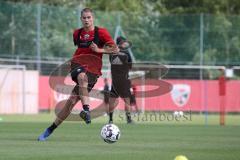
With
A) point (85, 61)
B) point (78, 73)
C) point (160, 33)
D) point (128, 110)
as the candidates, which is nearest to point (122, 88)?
point (128, 110)

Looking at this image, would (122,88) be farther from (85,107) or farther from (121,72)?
(85,107)

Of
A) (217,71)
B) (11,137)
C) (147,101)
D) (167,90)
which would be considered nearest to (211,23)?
(217,71)

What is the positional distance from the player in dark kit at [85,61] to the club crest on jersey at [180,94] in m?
20.6

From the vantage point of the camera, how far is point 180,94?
3512cm

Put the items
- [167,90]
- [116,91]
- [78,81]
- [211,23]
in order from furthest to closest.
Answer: [211,23] → [167,90] → [116,91] → [78,81]

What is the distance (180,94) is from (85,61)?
21851 mm

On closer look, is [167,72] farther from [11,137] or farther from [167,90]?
[11,137]

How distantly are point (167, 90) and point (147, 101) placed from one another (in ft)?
8.33

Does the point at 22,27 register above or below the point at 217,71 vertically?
above

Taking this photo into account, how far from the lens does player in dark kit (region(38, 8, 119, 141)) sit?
1330 centimetres

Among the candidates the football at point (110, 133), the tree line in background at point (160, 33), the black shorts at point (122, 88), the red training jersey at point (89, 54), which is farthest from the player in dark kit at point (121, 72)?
the tree line in background at point (160, 33)

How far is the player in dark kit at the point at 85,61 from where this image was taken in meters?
13.3

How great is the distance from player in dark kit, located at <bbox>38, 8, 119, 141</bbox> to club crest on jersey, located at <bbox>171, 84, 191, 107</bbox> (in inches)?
811

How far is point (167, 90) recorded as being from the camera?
113 ft
